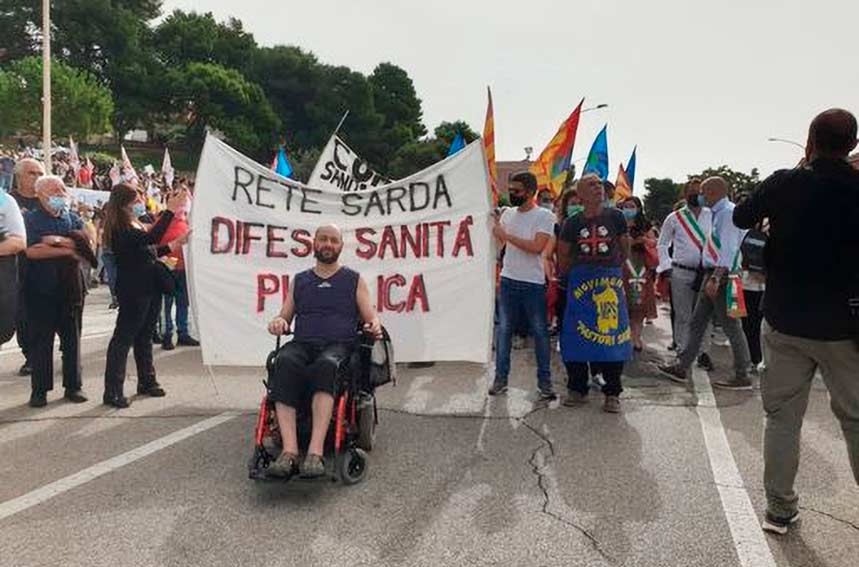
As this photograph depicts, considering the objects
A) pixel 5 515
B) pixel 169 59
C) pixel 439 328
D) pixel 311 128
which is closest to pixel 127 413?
pixel 5 515

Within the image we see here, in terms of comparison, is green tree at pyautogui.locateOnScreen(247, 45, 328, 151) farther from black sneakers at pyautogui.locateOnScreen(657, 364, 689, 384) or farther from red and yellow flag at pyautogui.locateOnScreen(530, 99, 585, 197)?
black sneakers at pyautogui.locateOnScreen(657, 364, 689, 384)

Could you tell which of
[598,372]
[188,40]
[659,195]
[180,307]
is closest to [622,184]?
[180,307]

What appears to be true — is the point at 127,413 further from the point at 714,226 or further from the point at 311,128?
the point at 311,128

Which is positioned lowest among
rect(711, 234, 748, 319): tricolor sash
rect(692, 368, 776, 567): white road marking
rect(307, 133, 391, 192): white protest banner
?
rect(692, 368, 776, 567): white road marking

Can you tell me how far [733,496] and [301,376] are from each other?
244cm

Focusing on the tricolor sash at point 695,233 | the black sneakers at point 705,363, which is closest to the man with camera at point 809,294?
the tricolor sash at point 695,233

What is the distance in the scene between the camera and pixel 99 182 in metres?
27.1

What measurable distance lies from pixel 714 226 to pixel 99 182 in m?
25.4

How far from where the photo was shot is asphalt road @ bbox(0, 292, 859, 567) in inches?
127

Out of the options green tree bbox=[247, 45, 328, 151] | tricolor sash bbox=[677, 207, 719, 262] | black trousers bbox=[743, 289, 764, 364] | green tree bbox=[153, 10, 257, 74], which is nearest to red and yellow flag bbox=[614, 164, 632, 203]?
black trousers bbox=[743, 289, 764, 364]

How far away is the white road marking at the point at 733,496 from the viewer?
10.5ft

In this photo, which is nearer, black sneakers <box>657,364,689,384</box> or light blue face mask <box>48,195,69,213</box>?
light blue face mask <box>48,195,69,213</box>

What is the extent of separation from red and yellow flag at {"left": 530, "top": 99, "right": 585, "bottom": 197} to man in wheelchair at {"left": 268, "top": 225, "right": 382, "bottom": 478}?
529cm

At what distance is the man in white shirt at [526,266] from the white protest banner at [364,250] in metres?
0.24
